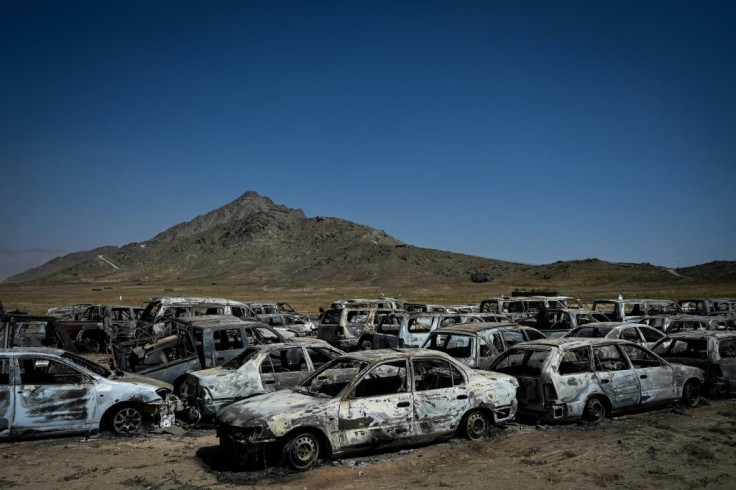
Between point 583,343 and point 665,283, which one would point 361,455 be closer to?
point 583,343

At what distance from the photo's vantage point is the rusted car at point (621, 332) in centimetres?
1372

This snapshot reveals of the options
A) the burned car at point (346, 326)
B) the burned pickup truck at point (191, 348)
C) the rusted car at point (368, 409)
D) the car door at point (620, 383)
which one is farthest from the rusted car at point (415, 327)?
the rusted car at point (368, 409)

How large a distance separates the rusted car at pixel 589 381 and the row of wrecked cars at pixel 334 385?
2 centimetres

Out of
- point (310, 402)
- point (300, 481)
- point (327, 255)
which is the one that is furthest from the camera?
point (327, 255)

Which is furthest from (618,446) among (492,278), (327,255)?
(327,255)

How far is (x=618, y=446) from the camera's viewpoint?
8.15 m

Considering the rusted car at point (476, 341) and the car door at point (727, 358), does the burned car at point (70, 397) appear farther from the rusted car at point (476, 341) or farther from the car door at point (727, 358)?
the car door at point (727, 358)

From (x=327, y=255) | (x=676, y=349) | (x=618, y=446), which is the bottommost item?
(x=618, y=446)

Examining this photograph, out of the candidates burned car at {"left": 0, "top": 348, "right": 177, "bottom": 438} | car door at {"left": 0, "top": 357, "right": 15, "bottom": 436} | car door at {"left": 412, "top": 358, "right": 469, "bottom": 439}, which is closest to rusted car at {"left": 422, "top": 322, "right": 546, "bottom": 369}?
car door at {"left": 412, "top": 358, "right": 469, "bottom": 439}

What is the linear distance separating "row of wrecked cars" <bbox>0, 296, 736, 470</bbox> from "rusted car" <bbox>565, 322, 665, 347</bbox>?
3.75 ft

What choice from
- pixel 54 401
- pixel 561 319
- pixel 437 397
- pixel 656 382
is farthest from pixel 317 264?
pixel 437 397

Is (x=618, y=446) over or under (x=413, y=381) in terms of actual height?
under

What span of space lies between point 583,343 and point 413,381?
3.45m

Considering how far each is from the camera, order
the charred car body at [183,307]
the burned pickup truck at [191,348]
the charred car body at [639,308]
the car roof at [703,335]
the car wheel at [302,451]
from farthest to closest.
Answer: the charred car body at [639,308], the charred car body at [183,307], the car roof at [703,335], the burned pickup truck at [191,348], the car wheel at [302,451]
